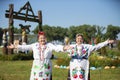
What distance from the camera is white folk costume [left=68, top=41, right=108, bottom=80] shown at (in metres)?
5.37

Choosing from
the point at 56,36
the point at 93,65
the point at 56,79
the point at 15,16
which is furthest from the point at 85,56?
the point at 56,36

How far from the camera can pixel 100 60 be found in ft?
40.5

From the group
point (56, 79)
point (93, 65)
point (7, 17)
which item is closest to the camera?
point (56, 79)

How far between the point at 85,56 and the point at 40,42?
39.3 inches

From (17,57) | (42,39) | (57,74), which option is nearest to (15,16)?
(17,57)

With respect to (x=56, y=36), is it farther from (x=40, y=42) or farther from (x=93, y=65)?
(x=40, y=42)

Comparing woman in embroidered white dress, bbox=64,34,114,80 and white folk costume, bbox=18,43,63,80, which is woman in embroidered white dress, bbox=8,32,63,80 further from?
woman in embroidered white dress, bbox=64,34,114,80

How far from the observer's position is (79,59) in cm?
540

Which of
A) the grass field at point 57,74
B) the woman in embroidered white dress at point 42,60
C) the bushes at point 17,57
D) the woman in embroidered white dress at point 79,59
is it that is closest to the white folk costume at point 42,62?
the woman in embroidered white dress at point 42,60

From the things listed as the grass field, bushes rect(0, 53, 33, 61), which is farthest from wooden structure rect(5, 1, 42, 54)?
the grass field

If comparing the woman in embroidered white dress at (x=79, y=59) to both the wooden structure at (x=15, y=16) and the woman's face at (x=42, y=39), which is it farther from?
the wooden structure at (x=15, y=16)

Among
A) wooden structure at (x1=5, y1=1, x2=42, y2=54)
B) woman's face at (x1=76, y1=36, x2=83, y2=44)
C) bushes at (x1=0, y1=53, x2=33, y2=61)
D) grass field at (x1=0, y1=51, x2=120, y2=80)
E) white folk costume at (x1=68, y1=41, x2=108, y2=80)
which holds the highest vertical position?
wooden structure at (x1=5, y1=1, x2=42, y2=54)

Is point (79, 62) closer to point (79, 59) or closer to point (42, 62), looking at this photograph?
point (79, 59)

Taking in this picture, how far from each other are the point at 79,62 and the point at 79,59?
0.07 meters
